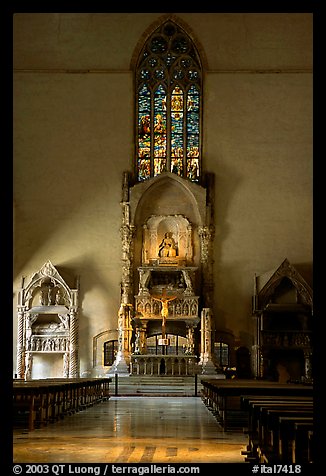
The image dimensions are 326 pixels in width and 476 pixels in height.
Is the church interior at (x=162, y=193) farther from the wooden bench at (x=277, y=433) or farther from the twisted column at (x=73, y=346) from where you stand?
the wooden bench at (x=277, y=433)

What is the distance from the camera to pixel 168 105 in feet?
96.7

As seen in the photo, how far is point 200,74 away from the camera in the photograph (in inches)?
1146

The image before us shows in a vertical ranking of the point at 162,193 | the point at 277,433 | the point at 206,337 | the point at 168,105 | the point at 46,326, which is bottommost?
the point at 277,433

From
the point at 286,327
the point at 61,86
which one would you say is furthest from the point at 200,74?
the point at 286,327

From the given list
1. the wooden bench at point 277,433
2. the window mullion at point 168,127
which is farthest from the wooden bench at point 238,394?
the window mullion at point 168,127

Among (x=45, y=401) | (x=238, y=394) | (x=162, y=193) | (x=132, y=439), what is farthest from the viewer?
(x=162, y=193)

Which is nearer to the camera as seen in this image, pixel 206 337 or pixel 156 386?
pixel 156 386

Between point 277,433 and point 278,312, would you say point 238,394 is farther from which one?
point 278,312

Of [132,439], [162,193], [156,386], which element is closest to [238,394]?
[132,439]

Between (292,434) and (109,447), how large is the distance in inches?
145

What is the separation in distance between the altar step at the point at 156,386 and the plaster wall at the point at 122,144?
301cm

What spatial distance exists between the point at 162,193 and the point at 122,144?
7.33ft

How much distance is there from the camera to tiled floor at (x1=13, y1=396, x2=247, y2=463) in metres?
8.34
